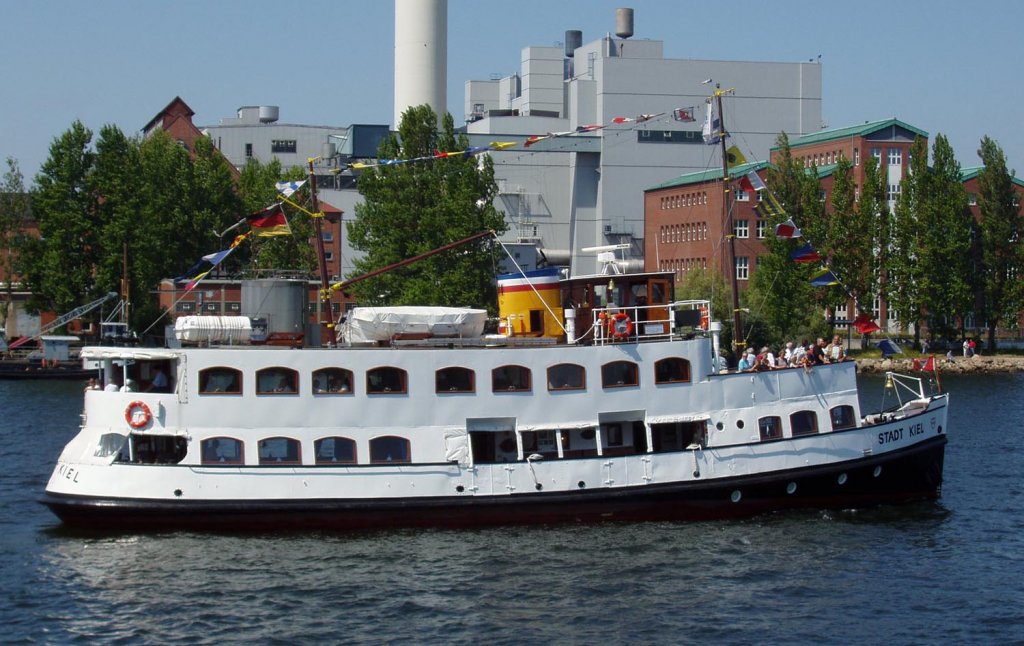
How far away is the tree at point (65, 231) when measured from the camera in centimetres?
8419

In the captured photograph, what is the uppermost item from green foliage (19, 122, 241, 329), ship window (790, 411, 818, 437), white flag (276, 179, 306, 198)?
green foliage (19, 122, 241, 329)

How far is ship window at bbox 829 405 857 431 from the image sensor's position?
108 feet

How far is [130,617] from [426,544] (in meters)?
7.45

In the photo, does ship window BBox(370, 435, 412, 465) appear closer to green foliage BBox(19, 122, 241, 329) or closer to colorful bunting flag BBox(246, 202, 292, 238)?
colorful bunting flag BBox(246, 202, 292, 238)

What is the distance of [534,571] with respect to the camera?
27.4m

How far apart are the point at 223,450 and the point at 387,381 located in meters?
4.33

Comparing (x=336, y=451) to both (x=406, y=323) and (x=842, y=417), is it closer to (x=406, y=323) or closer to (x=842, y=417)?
(x=406, y=323)

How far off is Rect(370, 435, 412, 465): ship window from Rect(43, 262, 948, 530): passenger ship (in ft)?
0.13

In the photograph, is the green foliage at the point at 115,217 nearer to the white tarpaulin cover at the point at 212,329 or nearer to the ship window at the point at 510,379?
the white tarpaulin cover at the point at 212,329

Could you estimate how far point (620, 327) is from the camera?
31766 mm

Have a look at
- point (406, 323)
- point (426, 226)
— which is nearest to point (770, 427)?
point (406, 323)

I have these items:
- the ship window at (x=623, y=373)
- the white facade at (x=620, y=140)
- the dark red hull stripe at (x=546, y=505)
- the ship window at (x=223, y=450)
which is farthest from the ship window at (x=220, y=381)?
the white facade at (x=620, y=140)

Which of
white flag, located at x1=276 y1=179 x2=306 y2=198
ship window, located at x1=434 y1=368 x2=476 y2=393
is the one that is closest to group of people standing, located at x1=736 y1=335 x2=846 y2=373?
ship window, located at x1=434 y1=368 x2=476 y2=393

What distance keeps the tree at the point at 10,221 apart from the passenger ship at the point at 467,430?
78.6 m
